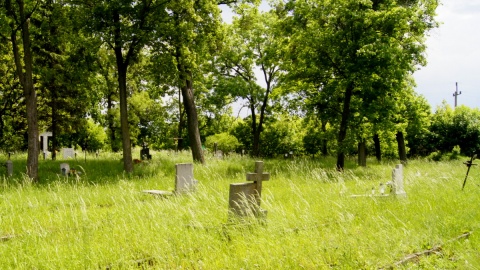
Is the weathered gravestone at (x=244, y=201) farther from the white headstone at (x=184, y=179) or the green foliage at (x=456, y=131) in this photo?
the green foliage at (x=456, y=131)

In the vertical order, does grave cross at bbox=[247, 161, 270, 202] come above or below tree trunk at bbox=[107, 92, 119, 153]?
below

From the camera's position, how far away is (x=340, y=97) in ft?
73.0

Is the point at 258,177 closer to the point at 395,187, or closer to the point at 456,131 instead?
the point at 395,187

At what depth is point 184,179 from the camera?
11641mm

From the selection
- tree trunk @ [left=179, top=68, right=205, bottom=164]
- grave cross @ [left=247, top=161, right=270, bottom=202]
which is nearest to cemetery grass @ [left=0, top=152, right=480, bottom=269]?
grave cross @ [left=247, top=161, right=270, bottom=202]

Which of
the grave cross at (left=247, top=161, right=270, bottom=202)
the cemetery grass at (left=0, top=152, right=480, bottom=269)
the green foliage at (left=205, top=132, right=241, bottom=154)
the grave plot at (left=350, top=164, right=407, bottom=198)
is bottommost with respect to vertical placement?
the cemetery grass at (left=0, top=152, right=480, bottom=269)

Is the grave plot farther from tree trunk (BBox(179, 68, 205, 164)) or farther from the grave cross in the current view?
tree trunk (BBox(179, 68, 205, 164))

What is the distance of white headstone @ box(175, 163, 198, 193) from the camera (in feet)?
37.7

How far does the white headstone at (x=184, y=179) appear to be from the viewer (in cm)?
1150

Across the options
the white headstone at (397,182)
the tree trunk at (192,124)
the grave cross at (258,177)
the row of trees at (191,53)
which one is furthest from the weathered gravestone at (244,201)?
the tree trunk at (192,124)

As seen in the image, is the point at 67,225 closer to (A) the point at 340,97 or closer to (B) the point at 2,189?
(B) the point at 2,189

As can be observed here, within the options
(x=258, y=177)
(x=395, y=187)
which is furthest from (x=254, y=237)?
(x=395, y=187)

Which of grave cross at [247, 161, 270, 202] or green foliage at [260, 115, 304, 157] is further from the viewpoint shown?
green foliage at [260, 115, 304, 157]

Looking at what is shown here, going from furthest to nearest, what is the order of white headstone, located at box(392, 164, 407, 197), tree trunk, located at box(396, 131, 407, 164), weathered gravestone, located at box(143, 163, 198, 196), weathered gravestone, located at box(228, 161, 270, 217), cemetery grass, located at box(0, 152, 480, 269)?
1. tree trunk, located at box(396, 131, 407, 164)
2. weathered gravestone, located at box(143, 163, 198, 196)
3. white headstone, located at box(392, 164, 407, 197)
4. weathered gravestone, located at box(228, 161, 270, 217)
5. cemetery grass, located at box(0, 152, 480, 269)
